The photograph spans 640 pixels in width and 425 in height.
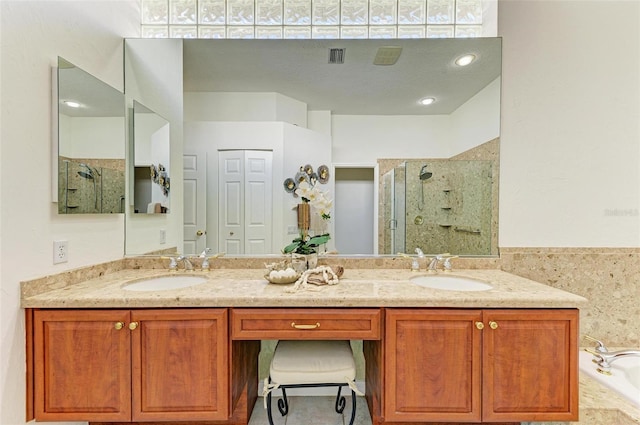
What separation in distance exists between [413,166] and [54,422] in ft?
7.52

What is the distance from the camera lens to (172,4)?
196 centimetres

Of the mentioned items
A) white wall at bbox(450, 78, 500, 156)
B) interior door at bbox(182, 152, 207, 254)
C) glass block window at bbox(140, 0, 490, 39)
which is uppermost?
glass block window at bbox(140, 0, 490, 39)

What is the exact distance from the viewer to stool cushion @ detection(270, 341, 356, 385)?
133 centimetres

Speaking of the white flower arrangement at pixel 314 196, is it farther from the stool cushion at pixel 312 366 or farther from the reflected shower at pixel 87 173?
the reflected shower at pixel 87 173

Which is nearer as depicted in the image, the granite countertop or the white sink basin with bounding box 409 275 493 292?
the granite countertop

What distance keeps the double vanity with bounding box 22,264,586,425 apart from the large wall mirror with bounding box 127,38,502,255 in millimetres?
633

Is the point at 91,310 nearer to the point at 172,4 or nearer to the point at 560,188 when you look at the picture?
the point at 172,4

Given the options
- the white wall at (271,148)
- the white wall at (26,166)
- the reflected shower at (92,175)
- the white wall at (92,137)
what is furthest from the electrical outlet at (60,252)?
the white wall at (271,148)

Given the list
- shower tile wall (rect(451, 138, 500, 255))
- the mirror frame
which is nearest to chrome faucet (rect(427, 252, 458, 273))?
shower tile wall (rect(451, 138, 500, 255))

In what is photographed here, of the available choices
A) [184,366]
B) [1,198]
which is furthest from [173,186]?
[184,366]

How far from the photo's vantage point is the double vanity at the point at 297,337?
4.01 feet

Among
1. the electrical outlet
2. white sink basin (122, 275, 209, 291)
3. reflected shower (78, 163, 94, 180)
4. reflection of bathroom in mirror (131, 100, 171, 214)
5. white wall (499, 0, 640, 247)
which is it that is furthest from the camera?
reflection of bathroom in mirror (131, 100, 171, 214)

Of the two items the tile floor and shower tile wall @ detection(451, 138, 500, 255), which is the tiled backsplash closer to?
shower tile wall @ detection(451, 138, 500, 255)

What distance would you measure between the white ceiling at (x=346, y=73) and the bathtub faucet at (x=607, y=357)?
1655 millimetres
